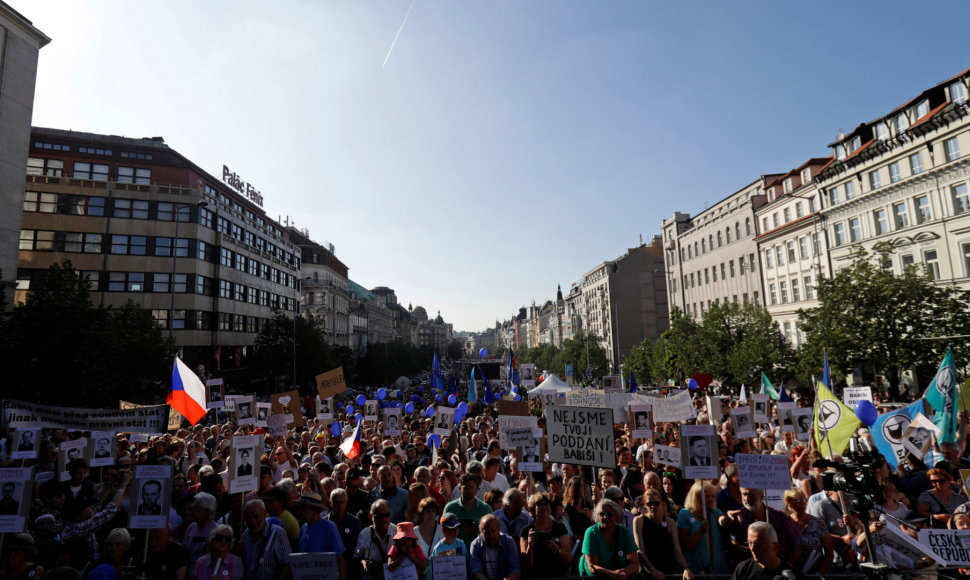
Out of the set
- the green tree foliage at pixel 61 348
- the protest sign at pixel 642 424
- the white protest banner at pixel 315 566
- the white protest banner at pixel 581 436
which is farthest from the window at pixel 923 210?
the green tree foliage at pixel 61 348

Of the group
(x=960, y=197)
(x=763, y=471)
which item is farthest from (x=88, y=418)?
(x=960, y=197)

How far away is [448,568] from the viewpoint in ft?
15.7

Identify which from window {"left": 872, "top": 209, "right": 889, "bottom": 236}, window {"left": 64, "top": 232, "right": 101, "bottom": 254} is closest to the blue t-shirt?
window {"left": 872, "top": 209, "right": 889, "bottom": 236}

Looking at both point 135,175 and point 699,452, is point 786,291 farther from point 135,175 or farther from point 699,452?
point 135,175

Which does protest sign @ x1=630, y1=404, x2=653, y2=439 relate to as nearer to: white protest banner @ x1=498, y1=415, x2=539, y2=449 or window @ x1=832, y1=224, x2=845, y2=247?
white protest banner @ x1=498, y1=415, x2=539, y2=449

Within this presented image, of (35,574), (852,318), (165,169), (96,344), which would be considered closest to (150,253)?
(165,169)

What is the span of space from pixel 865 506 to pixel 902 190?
115ft

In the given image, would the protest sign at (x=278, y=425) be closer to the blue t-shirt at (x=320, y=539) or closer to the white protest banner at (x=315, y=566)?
the blue t-shirt at (x=320, y=539)

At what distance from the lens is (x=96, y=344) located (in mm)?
21188

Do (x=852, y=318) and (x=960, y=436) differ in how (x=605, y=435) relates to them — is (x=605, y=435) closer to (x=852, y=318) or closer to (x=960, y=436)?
(x=960, y=436)

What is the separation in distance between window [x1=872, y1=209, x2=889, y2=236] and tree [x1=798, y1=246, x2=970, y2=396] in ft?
26.4

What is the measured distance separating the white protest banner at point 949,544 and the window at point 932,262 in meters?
31.9

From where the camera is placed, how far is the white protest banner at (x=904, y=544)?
5258mm

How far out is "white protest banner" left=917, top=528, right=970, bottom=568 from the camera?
206 inches
